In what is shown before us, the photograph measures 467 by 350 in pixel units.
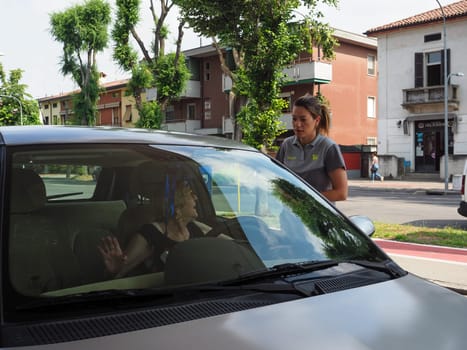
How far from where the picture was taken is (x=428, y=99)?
3291 centimetres

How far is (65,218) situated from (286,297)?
3.66 ft

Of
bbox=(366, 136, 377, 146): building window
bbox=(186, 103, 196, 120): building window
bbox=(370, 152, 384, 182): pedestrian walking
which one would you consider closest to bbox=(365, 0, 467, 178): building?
bbox=(370, 152, 384, 182): pedestrian walking

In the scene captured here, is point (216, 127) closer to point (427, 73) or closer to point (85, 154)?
point (427, 73)

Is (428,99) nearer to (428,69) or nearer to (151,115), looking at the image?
(428,69)

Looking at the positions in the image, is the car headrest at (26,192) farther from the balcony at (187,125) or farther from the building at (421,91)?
the balcony at (187,125)

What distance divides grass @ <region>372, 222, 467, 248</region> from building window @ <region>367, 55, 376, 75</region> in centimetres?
3244

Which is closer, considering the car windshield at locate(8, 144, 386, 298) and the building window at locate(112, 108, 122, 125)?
the car windshield at locate(8, 144, 386, 298)

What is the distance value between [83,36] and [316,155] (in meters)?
37.2

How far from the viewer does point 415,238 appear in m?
9.77

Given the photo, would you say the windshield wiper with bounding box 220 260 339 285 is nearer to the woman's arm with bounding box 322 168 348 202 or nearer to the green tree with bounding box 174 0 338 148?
the woman's arm with bounding box 322 168 348 202

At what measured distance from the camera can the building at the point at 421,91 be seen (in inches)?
1252

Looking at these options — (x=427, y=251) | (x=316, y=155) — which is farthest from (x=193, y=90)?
(x=316, y=155)

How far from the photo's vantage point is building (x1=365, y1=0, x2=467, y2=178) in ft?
104

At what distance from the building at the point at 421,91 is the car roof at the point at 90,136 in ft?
99.3
